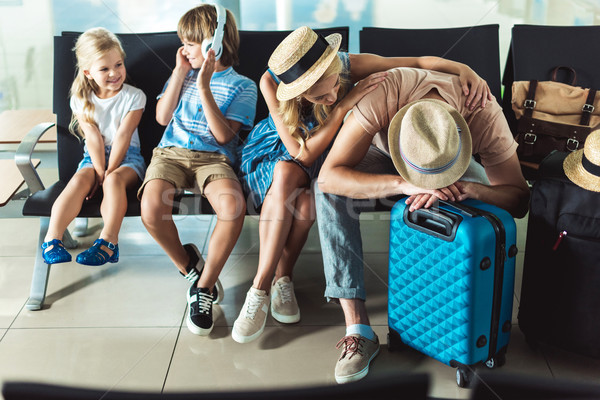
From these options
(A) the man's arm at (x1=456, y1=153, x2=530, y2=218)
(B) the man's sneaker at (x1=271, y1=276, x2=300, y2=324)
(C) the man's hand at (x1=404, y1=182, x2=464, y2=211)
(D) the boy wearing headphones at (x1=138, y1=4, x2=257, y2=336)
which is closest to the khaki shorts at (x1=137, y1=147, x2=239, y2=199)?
(D) the boy wearing headphones at (x1=138, y1=4, x2=257, y2=336)

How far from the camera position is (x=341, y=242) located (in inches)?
71.2

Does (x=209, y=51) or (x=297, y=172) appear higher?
(x=209, y=51)

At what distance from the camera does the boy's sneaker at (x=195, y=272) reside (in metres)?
2.09

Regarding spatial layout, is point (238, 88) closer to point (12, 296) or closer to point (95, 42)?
point (95, 42)

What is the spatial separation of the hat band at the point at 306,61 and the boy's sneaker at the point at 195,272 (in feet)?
2.61

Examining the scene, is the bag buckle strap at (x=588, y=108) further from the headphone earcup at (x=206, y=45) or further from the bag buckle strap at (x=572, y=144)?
the headphone earcup at (x=206, y=45)

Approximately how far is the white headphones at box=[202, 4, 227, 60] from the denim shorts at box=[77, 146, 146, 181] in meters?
0.50

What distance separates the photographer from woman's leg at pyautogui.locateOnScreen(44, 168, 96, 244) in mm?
1989

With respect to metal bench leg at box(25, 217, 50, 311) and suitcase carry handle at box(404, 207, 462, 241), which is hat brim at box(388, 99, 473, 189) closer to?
suitcase carry handle at box(404, 207, 462, 241)

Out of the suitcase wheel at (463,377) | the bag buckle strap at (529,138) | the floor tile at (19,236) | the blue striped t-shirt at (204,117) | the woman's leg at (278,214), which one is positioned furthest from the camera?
the floor tile at (19,236)

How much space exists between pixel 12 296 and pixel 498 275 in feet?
5.81

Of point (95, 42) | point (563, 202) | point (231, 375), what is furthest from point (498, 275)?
point (95, 42)

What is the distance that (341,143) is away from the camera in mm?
Result: 1769

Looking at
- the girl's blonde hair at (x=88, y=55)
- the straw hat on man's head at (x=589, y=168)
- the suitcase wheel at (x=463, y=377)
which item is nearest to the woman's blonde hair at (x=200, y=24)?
the girl's blonde hair at (x=88, y=55)
